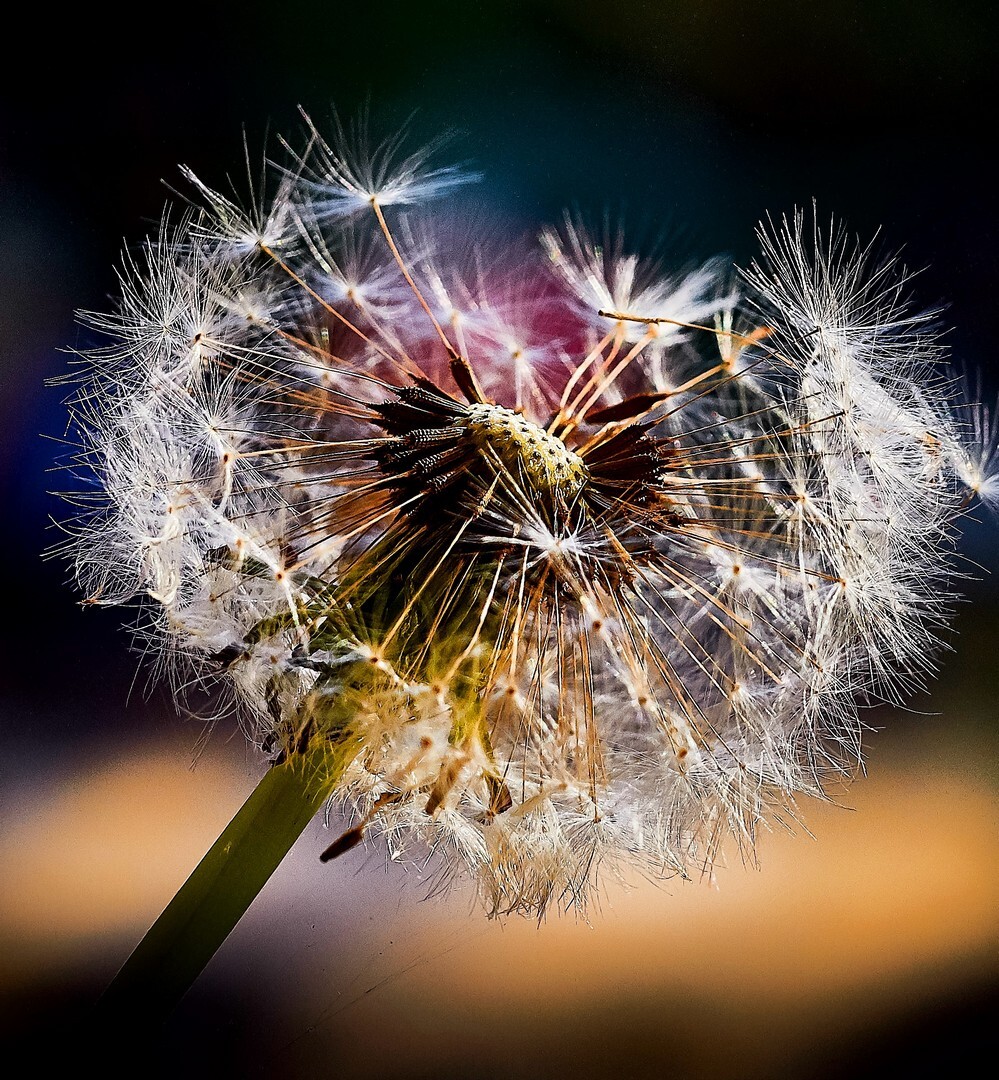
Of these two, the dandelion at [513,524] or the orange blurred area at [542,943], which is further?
the orange blurred area at [542,943]

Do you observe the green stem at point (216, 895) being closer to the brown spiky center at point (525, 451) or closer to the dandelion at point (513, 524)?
the dandelion at point (513, 524)

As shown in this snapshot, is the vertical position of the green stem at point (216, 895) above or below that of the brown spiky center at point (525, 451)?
below

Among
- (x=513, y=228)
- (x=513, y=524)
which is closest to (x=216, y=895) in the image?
(x=513, y=524)

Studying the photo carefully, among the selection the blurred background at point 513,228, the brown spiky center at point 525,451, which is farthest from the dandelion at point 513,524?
the blurred background at point 513,228

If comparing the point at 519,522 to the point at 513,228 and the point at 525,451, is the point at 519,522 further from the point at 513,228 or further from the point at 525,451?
the point at 513,228

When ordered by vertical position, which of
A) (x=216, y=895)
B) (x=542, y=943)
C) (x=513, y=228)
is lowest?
(x=216, y=895)

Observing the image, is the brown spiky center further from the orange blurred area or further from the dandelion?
the orange blurred area

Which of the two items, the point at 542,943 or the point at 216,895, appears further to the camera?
the point at 542,943
